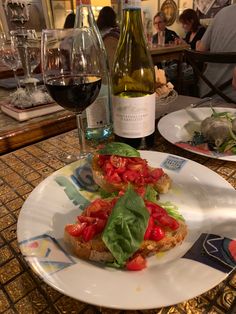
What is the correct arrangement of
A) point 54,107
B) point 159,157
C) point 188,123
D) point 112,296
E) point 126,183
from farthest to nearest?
point 54,107 → point 188,123 → point 159,157 → point 126,183 → point 112,296

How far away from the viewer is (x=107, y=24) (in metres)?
2.89

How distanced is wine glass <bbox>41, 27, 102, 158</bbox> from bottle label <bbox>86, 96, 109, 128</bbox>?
0.11m

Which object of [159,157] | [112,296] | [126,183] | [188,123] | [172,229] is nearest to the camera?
[112,296]

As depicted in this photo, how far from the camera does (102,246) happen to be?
37cm

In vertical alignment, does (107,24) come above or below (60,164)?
above

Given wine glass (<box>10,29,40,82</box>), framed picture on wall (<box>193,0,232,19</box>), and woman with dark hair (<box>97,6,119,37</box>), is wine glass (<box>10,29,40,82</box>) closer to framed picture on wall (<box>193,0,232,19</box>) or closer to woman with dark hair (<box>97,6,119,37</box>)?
woman with dark hair (<box>97,6,119,37</box>)

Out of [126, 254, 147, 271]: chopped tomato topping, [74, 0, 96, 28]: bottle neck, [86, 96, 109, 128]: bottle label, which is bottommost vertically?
[126, 254, 147, 271]: chopped tomato topping

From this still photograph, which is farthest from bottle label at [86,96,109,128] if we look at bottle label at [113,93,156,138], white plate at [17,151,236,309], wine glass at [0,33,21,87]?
wine glass at [0,33,21,87]

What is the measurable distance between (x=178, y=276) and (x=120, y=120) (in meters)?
0.41

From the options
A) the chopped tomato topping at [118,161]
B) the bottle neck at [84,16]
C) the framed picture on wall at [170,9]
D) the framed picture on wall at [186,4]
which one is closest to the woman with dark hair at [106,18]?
the bottle neck at [84,16]

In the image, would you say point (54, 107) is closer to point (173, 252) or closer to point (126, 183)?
point (126, 183)

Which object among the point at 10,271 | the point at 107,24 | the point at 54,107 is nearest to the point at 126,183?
the point at 10,271

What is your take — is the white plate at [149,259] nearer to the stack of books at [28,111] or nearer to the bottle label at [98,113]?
the bottle label at [98,113]

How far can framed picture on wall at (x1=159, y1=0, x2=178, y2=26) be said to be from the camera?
6086mm
